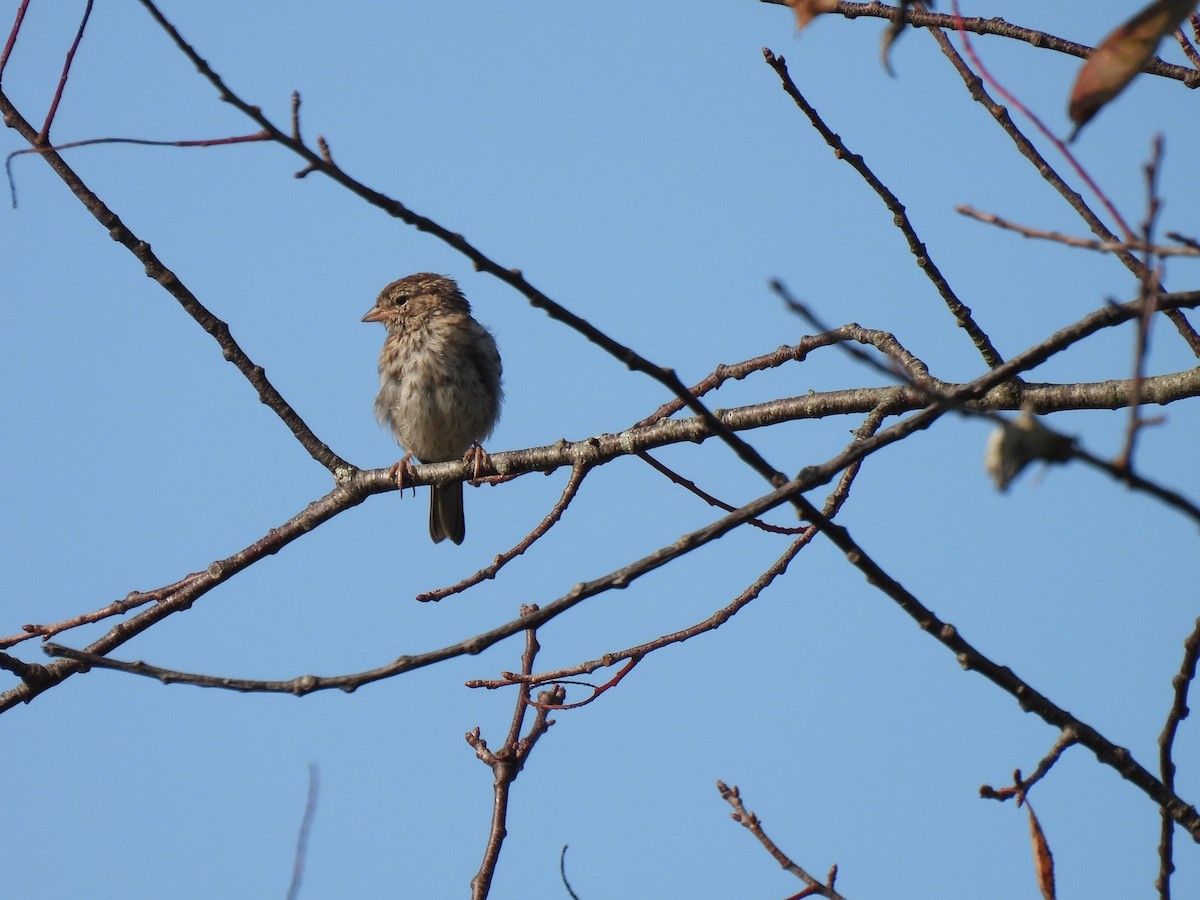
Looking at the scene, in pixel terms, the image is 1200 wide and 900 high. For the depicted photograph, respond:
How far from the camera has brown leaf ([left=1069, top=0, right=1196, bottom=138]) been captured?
144cm

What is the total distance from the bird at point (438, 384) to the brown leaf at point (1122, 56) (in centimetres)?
606

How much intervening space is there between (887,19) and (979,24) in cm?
36

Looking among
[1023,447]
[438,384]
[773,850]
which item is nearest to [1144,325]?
[1023,447]

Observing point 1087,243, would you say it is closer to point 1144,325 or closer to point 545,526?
point 1144,325

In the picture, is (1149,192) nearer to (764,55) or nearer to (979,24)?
(764,55)

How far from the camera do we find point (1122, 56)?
150 cm

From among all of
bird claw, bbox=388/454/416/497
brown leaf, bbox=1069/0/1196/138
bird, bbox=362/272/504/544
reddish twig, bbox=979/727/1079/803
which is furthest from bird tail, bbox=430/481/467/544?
brown leaf, bbox=1069/0/1196/138

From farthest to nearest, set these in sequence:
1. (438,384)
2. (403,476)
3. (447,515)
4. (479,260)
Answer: (447,515) < (438,384) < (403,476) < (479,260)

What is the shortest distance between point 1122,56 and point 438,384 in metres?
6.20

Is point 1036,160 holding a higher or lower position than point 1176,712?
higher

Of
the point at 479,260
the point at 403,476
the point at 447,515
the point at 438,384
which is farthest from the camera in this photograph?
the point at 447,515

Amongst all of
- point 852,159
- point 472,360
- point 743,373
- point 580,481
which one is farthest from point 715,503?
point 472,360

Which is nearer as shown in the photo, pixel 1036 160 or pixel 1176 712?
pixel 1176 712

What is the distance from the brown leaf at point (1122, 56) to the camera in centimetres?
144
